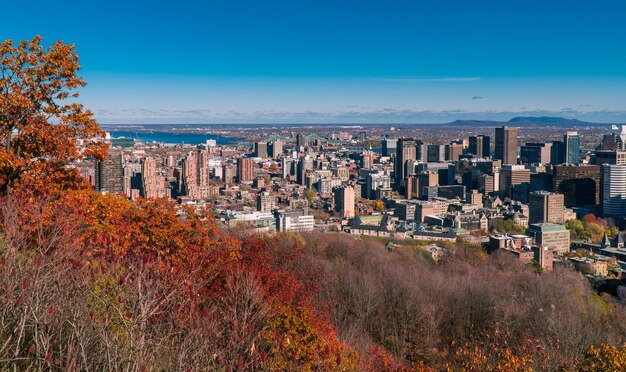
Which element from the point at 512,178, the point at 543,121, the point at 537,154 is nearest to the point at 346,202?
the point at 512,178

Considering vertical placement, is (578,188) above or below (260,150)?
below

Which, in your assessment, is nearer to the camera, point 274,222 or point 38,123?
point 38,123

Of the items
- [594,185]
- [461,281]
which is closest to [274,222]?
[461,281]

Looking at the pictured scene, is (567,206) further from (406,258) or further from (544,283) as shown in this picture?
(544,283)

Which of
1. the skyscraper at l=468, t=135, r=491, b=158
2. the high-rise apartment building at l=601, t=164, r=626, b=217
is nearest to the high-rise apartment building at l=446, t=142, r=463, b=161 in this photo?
the skyscraper at l=468, t=135, r=491, b=158

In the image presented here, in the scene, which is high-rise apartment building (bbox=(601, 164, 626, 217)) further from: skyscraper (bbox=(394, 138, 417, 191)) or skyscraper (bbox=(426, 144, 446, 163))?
skyscraper (bbox=(426, 144, 446, 163))

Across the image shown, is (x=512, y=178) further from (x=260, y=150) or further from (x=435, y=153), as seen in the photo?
(x=260, y=150)
